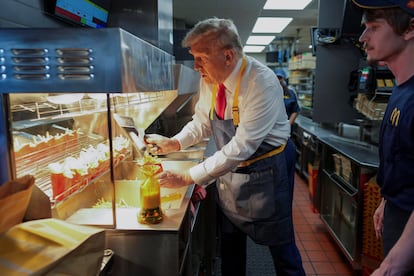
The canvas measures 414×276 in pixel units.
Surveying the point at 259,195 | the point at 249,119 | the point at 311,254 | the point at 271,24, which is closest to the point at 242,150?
the point at 249,119

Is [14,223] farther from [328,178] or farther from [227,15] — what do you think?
[227,15]

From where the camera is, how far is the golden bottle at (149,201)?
125 centimetres

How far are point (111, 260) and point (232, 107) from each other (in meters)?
0.93

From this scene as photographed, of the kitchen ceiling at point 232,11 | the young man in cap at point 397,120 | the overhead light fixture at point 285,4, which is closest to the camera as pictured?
the young man in cap at point 397,120

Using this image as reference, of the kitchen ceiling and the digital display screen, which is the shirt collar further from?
the kitchen ceiling

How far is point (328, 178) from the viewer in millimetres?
3258

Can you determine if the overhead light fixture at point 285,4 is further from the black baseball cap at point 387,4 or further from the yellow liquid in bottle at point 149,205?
the yellow liquid in bottle at point 149,205

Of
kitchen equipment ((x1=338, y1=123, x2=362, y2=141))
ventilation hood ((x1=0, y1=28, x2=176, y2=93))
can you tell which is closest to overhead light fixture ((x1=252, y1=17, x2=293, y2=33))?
kitchen equipment ((x1=338, y1=123, x2=362, y2=141))

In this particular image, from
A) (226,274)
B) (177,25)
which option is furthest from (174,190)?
(177,25)

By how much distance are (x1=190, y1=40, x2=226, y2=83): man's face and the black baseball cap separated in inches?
26.5

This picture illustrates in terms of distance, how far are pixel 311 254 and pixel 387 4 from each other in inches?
98.8

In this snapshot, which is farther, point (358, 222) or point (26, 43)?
point (358, 222)

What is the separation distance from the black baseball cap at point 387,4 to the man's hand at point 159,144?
3.94 ft

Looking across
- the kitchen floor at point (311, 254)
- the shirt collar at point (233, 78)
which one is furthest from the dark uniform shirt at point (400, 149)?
the kitchen floor at point (311, 254)
